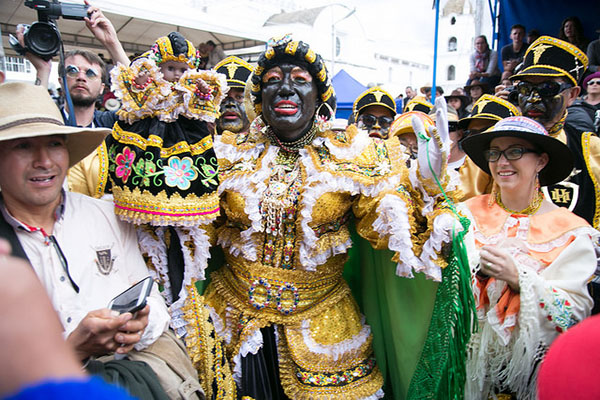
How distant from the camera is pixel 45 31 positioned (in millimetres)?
2137

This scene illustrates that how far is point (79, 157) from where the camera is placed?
1.90 meters

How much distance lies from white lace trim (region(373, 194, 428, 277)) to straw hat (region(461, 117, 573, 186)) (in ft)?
2.20

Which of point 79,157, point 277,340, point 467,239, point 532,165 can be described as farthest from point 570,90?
point 79,157

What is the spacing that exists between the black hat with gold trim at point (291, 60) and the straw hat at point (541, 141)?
879mm

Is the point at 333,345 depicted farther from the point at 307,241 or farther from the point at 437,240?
the point at 437,240

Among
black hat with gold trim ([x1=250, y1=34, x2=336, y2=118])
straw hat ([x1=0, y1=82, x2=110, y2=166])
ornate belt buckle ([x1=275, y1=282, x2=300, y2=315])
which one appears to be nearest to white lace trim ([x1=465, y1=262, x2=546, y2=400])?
ornate belt buckle ([x1=275, y1=282, x2=300, y2=315])

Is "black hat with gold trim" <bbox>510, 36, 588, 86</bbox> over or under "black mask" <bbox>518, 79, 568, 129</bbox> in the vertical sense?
over

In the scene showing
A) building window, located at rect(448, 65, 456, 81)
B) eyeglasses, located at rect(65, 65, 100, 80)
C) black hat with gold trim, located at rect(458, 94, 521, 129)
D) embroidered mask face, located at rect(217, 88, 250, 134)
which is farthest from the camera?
building window, located at rect(448, 65, 456, 81)

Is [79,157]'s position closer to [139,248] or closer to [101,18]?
[139,248]

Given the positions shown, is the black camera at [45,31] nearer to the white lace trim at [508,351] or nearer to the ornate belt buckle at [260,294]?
the ornate belt buckle at [260,294]

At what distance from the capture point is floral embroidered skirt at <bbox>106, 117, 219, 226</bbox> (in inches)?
73.6

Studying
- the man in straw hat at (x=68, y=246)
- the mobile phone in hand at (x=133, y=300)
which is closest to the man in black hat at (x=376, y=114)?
the man in straw hat at (x=68, y=246)

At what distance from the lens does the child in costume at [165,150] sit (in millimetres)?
1881

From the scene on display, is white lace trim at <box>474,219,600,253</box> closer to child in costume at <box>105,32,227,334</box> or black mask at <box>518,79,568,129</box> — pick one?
black mask at <box>518,79,568,129</box>
